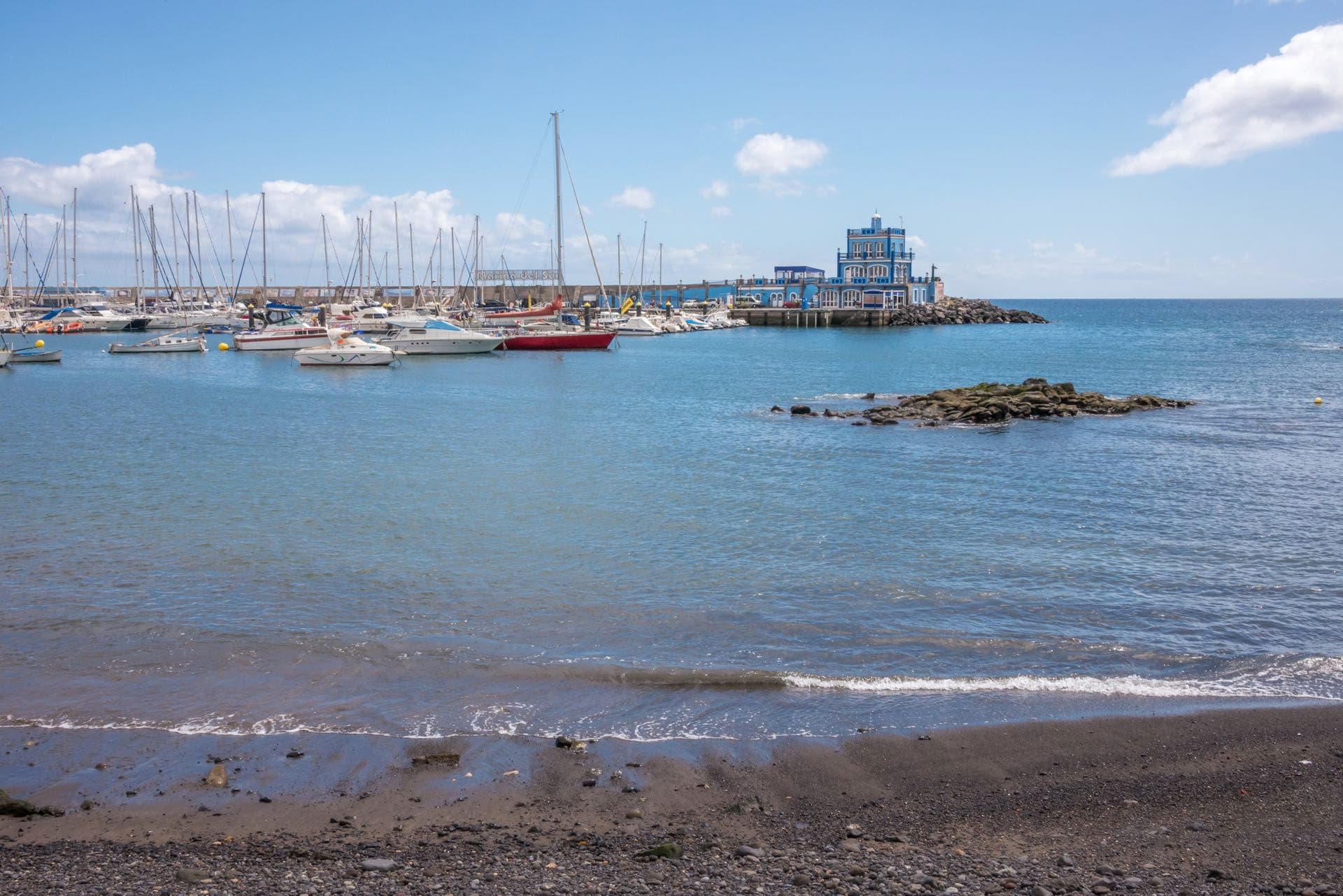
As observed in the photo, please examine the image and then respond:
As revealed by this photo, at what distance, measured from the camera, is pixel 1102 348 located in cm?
8812

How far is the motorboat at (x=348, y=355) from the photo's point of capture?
62.9 m

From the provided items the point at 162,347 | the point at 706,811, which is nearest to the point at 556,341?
the point at 162,347

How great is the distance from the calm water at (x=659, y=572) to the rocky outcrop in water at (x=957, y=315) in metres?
87.1

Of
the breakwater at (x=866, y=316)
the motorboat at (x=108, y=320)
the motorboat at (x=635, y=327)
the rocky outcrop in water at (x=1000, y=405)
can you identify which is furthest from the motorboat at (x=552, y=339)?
the motorboat at (x=108, y=320)

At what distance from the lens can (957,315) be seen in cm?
13525

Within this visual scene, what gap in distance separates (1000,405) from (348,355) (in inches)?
1655

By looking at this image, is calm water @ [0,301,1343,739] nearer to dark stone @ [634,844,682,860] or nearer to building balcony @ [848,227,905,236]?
dark stone @ [634,844,682,860]

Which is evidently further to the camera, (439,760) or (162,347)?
(162,347)

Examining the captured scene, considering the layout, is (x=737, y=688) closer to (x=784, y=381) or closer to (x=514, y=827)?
(x=514, y=827)

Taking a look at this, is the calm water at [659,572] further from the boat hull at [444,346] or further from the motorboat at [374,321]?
the motorboat at [374,321]

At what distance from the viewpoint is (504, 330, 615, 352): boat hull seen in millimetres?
75000

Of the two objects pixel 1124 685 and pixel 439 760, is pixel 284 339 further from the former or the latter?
pixel 1124 685

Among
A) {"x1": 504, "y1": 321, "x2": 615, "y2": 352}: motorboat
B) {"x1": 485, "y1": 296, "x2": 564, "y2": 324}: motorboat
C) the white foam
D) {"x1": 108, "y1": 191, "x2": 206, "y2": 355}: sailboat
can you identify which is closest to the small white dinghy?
{"x1": 108, "y1": 191, "x2": 206, "y2": 355}: sailboat

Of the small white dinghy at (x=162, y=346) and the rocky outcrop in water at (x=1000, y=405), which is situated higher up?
the small white dinghy at (x=162, y=346)
